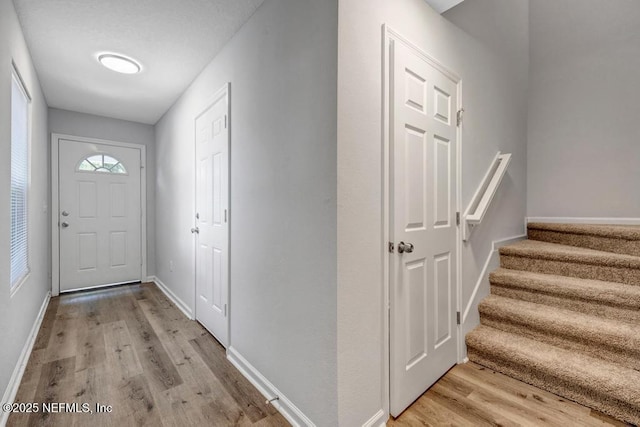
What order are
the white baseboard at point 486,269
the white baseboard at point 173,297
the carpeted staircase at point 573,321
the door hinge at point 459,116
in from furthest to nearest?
the white baseboard at point 173,297 < the white baseboard at point 486,269 < the door hinge at point 459,116 < the carpeted staircase at point 573,321

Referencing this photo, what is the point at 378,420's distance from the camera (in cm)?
143

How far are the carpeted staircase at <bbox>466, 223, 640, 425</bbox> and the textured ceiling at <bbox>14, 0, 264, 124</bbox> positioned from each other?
2814mm

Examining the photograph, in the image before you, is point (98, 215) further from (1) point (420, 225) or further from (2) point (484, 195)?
(2) point (484, 195)

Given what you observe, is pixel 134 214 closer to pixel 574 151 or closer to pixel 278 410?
pixel 278 410

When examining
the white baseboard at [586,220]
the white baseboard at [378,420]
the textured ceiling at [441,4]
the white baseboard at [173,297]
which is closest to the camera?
the white baseboard at [378,420]

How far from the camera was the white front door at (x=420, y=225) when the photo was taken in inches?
59.1

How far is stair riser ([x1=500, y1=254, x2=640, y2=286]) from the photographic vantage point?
1990 mm

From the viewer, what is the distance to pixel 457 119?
195cm

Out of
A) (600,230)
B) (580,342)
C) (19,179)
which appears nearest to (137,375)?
(19,179)

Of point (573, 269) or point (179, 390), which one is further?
point (573, 269)

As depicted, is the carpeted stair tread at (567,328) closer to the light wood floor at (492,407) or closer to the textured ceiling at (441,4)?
the light wood floor at (492,407)

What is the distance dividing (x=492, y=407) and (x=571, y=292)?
109cm

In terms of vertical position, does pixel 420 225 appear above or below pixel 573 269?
above

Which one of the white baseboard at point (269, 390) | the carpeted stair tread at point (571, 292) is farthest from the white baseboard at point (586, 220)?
the white baseboard at point (269, 390)
